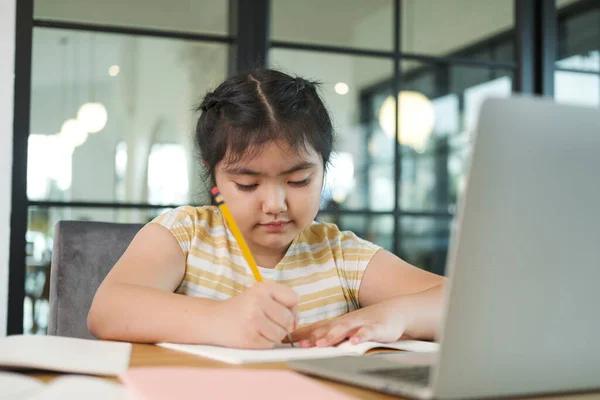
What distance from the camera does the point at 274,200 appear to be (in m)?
1.22

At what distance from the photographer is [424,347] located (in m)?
0.96

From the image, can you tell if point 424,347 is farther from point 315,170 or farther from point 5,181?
point 5,181

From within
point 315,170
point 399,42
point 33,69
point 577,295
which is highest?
point 399,42

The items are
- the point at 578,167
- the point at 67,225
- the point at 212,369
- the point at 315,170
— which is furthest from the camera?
the point at 67,225

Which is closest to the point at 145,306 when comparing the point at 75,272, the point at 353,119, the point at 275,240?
the point at 275,240

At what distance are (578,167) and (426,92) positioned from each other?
3.45 m

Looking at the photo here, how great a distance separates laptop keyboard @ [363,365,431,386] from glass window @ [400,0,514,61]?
313 cm

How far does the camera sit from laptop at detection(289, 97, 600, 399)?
1.56ft

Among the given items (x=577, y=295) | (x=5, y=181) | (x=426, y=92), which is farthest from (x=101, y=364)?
(x=426, y=92)

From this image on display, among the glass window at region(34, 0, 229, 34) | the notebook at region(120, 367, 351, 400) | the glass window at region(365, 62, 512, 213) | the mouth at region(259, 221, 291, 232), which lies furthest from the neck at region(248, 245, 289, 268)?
the glass window at region(365, 62, 512, 213)

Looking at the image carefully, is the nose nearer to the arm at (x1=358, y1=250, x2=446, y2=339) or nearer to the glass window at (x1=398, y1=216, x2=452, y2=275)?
the arm at (x1=358, y1=250, x2=446, y2=339)

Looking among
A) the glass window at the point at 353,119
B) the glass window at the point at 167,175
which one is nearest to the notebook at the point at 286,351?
the glass window at the point at 167,175

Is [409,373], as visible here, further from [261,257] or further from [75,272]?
[75,272]

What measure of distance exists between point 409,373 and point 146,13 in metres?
2.78
